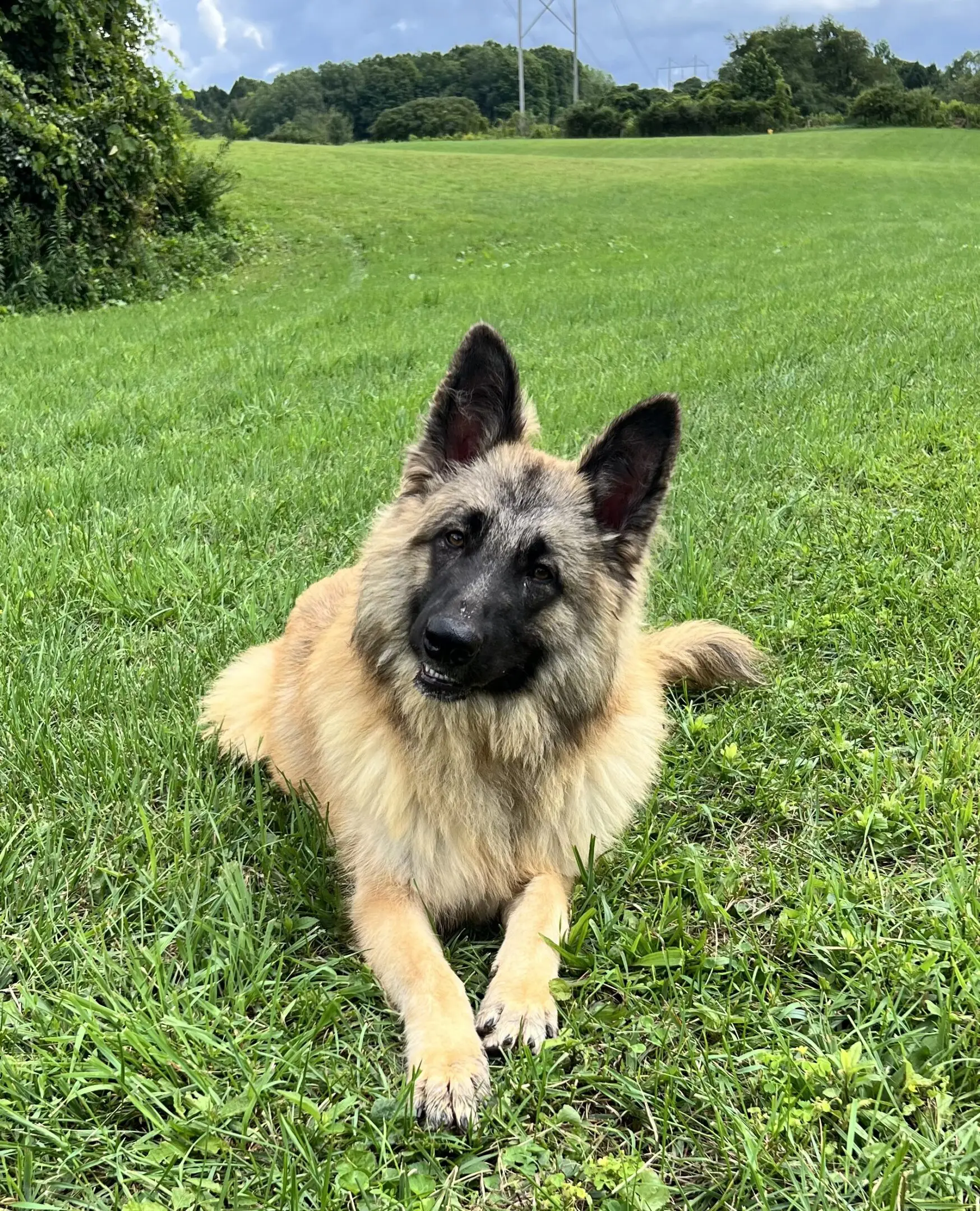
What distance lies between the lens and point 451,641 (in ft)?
7.14

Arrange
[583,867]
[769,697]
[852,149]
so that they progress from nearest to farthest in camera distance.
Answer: [583,867] → [769,697] → [852,149]

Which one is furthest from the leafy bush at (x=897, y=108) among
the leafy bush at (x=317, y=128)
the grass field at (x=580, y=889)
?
the grass field at (x=580, y=889)

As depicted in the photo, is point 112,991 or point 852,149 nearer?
point 112,991

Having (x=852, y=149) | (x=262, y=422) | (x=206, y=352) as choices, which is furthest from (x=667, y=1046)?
(x=852, y=149)

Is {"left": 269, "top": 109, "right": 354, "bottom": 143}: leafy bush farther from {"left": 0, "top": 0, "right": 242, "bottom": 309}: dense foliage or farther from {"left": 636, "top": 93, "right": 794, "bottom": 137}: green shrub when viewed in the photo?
{"left": 0, "top": 0, "right": 242, "bottom": 309}: dense foliage

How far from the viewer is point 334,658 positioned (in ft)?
9.07

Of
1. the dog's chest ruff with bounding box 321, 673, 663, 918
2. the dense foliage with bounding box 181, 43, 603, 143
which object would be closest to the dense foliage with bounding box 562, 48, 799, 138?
the dense foliage with bounding box 181, 43, 603, 143

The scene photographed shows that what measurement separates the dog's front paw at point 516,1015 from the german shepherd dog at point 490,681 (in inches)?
1.7

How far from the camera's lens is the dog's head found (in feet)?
7.87

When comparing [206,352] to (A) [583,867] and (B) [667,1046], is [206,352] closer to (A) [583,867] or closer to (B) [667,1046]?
(A) [583,867]

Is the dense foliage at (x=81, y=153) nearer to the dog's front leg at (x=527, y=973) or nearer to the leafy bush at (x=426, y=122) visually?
the dog's front leg at (x=527, y=973)

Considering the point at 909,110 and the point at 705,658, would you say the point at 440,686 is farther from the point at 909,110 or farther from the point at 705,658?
the point at 909,110

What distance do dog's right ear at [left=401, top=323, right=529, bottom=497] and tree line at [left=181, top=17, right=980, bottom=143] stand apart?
69.5m

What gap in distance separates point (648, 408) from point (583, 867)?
1.37 m
